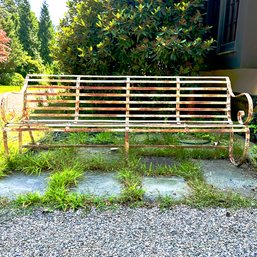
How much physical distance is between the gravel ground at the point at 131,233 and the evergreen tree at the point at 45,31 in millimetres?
19735

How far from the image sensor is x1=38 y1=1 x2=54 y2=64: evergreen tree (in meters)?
20.3

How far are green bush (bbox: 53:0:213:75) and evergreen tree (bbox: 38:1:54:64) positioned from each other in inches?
664

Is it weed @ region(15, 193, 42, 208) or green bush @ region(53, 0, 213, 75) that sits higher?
green bush @ region(53, 0, 213, 75)

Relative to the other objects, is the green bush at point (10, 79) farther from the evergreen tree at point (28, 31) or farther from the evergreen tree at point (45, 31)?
the evergreen tree at point (45, 31)

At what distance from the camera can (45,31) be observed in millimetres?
21031

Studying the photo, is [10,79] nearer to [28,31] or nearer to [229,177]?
[28,31]

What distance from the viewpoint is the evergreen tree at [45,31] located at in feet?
66.4

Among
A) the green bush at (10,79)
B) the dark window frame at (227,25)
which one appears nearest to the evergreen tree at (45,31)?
the green bush at (10,79)

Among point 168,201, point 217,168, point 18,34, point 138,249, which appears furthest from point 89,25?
point 18,34

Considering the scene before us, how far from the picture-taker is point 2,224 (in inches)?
67.1

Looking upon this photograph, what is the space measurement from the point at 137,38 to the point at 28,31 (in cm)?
1747

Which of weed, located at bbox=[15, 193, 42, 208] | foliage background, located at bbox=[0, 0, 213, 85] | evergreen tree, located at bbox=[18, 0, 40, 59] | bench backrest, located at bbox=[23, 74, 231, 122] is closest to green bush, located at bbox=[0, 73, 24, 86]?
evergreen tree, located at bbox=[18, 0, 40, 59]

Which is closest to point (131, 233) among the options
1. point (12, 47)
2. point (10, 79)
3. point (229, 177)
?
point (229, 177)

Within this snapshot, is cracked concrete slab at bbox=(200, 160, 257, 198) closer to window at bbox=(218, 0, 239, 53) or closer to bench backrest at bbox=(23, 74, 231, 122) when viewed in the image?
bench backrest at bbox=(23, 74, 231, 122)
